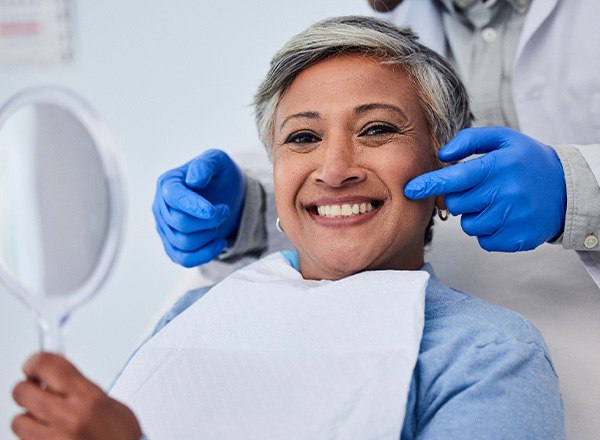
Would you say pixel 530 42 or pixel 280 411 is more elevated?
pixel 530 42

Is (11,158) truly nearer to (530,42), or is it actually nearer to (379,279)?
(379,279)

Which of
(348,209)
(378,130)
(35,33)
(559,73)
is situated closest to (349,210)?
(348,209)

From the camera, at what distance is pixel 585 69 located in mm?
1578

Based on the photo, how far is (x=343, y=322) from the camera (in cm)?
108

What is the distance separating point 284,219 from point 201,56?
1388mm

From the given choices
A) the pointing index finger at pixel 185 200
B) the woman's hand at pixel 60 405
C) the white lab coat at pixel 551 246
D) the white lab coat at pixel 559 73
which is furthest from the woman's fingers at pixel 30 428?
the white lab coat at pixel 559 73

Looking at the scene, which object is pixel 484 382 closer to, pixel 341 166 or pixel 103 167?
pixel 341 166

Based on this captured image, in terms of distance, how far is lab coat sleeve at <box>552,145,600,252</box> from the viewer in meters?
1.25

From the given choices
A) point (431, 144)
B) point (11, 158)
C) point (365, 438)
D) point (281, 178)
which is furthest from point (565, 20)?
point (11, 158)

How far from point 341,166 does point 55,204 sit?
0.44 metres

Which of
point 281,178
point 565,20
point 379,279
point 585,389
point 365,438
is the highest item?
point 565,20

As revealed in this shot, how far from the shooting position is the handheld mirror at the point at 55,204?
0.83 metres

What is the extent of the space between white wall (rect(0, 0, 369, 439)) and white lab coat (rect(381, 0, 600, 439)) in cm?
81

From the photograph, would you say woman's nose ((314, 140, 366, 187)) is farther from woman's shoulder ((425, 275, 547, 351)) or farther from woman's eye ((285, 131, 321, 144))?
woman's shoulder ((425, 275, 547, 351))
